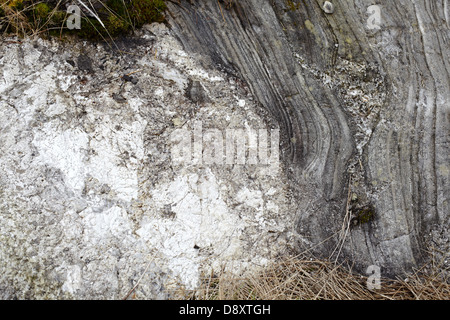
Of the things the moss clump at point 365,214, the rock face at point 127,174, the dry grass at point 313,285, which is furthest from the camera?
the moss clump at point 365,214

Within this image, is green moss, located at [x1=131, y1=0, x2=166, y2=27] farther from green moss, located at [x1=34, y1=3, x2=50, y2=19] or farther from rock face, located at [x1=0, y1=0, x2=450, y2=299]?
green moss, located at [x1=34, y1=3, x2=50, y2=19]

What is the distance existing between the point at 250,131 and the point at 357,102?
0.79 metres

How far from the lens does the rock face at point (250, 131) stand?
6.91 ft

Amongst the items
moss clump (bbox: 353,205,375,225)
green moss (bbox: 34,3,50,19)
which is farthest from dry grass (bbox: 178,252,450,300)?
green moss (bbox: 34,3,50,19)

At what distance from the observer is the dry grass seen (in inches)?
84.7

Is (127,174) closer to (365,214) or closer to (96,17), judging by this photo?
(96,17)

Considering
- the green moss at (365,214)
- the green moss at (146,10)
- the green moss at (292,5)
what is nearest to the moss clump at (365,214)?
the green moss at (365,214)

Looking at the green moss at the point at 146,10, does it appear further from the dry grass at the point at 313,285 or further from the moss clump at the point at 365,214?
the moss clump at the point at 365,214

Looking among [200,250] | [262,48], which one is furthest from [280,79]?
[200,250]

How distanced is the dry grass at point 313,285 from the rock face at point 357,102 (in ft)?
0.38

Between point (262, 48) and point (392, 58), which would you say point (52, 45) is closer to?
point (262, 48)

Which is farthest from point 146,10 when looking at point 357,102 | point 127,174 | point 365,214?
point 365,214

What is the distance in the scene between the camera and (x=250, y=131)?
7.41ft

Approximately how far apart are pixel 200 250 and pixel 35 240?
1.04m
